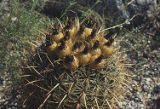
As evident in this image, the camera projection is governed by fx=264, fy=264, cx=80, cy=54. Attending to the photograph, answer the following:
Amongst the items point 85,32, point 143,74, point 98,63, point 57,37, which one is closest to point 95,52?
point 98,63

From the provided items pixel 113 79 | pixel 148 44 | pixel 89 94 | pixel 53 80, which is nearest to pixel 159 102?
pixel 148 44

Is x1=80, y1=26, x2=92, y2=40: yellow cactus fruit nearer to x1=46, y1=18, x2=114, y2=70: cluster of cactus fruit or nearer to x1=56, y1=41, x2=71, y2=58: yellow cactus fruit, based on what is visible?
x1=46, y1=18, x2=114, y2=70: cluster of cactus fruit

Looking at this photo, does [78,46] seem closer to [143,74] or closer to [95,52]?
[95,52]

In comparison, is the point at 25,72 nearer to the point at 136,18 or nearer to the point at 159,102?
the point at 159,102

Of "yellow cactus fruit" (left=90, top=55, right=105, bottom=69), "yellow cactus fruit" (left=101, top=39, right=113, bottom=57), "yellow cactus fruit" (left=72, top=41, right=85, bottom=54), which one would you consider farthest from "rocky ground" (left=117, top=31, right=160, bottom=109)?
"yellow cactus fruit" (left=72, top=41, right=85, bottom=54)

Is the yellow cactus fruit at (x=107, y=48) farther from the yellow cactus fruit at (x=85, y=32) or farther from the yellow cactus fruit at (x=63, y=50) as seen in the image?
the yellow cactus fruit at (x=63, y=50)

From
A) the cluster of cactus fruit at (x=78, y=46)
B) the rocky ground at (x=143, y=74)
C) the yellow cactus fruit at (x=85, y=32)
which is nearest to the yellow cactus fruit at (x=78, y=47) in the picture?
the cluster of cactus fruit at (x=78, y=46)

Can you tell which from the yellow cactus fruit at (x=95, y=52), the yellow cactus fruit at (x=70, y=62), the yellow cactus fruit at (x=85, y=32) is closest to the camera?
the yellow cactus fruit at (x=70, y=62)
